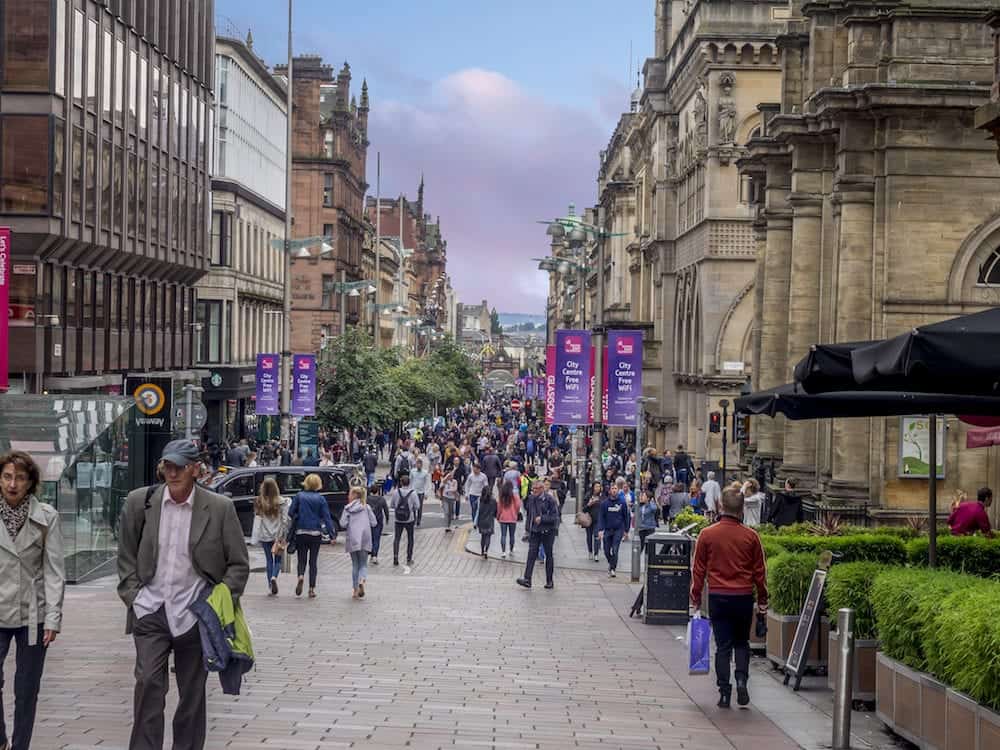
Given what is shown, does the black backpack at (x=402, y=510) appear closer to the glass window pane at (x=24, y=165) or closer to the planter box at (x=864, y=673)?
the glass window pane at (x=24, y=165)


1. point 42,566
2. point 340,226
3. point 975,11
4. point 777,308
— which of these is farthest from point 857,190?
point 340,226

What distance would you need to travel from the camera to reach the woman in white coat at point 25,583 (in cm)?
883

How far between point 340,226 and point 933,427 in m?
88.8

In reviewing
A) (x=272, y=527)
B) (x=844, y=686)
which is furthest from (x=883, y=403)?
(x=272, y=527)

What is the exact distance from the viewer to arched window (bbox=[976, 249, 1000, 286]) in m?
30.3

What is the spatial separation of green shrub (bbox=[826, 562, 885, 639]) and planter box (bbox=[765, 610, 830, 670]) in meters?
1.19

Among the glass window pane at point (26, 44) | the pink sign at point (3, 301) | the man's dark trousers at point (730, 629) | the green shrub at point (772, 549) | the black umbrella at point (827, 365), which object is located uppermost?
the glass window pane at point (26, 44)

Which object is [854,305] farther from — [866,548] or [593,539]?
[866,548]

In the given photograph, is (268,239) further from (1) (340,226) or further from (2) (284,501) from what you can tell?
(2) (284,501)

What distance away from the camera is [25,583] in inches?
349

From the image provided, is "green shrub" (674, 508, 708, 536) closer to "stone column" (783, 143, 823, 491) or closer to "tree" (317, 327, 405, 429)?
"stone column" (783, 143, 823, 491)

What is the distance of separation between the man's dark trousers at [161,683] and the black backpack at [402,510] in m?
20.9

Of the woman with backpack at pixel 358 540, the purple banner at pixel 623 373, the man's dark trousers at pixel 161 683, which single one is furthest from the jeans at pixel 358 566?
the purple banner at pixel 623 373

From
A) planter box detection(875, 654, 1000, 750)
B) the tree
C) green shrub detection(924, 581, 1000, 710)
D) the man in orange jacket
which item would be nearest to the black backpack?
the man in orange jacket
